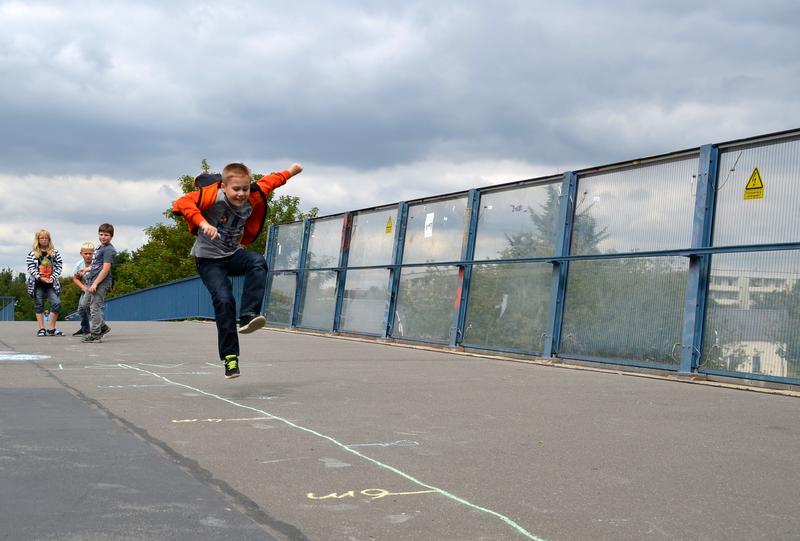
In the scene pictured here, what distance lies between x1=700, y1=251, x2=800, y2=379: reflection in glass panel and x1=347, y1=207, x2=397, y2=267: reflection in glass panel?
23.9 ft

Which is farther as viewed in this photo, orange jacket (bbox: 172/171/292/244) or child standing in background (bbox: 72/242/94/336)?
child standing in background (bbox: 72/242/94/336)

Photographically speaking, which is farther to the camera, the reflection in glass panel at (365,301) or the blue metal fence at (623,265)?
the reflection in glass panel at (365,301)

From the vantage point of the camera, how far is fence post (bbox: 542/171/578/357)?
35.9 feet

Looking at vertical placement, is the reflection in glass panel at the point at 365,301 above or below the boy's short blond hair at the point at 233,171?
below

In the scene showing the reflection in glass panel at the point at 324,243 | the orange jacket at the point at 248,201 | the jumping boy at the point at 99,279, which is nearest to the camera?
the orange jacket at the point at 248,201

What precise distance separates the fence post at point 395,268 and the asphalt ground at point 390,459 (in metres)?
6.72

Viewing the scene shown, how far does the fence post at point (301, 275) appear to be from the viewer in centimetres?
1891

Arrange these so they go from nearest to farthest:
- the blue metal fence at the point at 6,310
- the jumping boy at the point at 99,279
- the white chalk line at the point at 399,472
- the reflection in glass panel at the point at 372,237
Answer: the white chalk line at the point at 399,472
the jumping boy at the point at 99,279
the reflection in glass panel at the point at 372,237
the blue metal fence at the point at 6,310

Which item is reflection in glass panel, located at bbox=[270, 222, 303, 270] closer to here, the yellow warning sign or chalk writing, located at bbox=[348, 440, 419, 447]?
the yellow warning sign

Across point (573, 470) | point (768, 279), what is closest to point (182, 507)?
point (573, 470)

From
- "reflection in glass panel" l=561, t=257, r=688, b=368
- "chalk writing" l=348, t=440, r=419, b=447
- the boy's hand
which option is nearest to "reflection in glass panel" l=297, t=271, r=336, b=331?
"reflection in glass panel" l=561, t=257, r=688, b=368

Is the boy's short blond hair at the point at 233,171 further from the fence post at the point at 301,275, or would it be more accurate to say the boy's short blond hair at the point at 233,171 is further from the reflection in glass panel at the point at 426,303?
the fence post at the point at 301,275

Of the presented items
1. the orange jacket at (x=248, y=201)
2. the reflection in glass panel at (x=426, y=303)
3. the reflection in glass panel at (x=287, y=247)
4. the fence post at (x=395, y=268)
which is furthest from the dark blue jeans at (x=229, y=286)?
the reflection in glass panel at (x=287, y=247)

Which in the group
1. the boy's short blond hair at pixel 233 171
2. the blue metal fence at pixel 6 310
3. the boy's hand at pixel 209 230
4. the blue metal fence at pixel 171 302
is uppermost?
the boy's short blond hair at pixel 233 171
